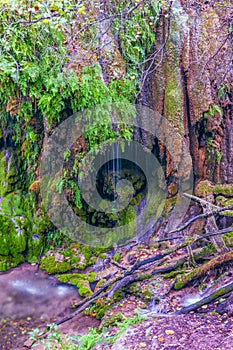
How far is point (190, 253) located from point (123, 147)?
6.71 feet

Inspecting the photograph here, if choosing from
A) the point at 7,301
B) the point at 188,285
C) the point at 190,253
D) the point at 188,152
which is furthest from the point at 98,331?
the point at 188,152

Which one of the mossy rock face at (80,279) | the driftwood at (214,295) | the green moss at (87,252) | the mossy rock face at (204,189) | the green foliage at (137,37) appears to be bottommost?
the mossy rock face at (80,279)

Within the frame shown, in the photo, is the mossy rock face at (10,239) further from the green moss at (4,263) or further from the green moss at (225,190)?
the green moss at (225,190)

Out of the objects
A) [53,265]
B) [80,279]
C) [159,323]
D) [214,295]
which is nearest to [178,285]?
[214,295]

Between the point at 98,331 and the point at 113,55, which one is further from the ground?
the point at 113,55

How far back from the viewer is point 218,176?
4.81 metres

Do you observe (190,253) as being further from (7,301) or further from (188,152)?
(7,301)

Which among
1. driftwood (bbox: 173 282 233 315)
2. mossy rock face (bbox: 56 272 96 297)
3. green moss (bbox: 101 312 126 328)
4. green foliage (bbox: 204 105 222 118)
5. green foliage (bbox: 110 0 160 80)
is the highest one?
green foliage (bbox: 110 0 160 80)

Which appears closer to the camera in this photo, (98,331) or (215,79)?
(98,331)

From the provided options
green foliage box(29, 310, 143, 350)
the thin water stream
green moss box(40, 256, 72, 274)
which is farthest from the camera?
green moss box(40, 256, 72, 274)

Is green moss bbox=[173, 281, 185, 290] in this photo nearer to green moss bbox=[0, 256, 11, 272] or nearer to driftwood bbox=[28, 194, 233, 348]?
driftwood bbox=[28, 194, 233, 348]

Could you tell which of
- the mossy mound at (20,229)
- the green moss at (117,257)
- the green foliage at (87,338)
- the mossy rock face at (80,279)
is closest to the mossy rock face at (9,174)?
the mossy mound at (20,229)

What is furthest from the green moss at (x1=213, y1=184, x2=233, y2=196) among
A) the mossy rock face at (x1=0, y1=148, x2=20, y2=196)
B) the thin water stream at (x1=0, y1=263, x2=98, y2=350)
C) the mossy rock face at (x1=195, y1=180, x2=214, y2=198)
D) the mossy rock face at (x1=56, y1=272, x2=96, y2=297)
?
the mossy rock face at (x1=0, y1=148, x2=20, y2=196)

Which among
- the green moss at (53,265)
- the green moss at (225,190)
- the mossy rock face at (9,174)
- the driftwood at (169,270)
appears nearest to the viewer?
the driftwood at (169,270)
